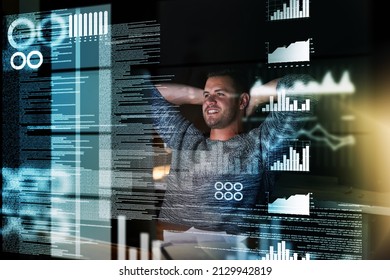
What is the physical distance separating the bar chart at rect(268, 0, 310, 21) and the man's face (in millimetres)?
311

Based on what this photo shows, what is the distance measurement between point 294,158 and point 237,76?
40cm

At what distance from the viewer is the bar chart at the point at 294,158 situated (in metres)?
1.76

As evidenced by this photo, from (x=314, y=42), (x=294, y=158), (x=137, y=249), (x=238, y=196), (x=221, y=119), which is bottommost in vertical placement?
(x=137, y=249)

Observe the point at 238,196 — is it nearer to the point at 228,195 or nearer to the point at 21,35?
the point at 228,195

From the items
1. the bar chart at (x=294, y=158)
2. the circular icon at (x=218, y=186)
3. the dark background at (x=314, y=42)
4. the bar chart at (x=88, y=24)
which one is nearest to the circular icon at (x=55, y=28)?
the bar chart at (x=88, y=24)

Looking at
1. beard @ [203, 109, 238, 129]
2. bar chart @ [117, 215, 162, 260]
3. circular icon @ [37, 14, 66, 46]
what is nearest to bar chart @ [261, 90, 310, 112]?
beard @ [203, 109, 238, 129]

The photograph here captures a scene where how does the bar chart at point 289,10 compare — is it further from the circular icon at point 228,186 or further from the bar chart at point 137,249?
the bar chart at point 137,249

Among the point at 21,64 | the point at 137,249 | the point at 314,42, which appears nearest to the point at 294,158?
the point at 314,42

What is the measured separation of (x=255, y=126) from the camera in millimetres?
1815

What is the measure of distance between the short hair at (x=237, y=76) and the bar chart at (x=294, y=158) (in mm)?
277

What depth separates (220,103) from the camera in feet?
6.07

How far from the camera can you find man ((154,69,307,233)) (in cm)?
181

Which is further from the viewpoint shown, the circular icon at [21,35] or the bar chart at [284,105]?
the circular icon at [21,35]
